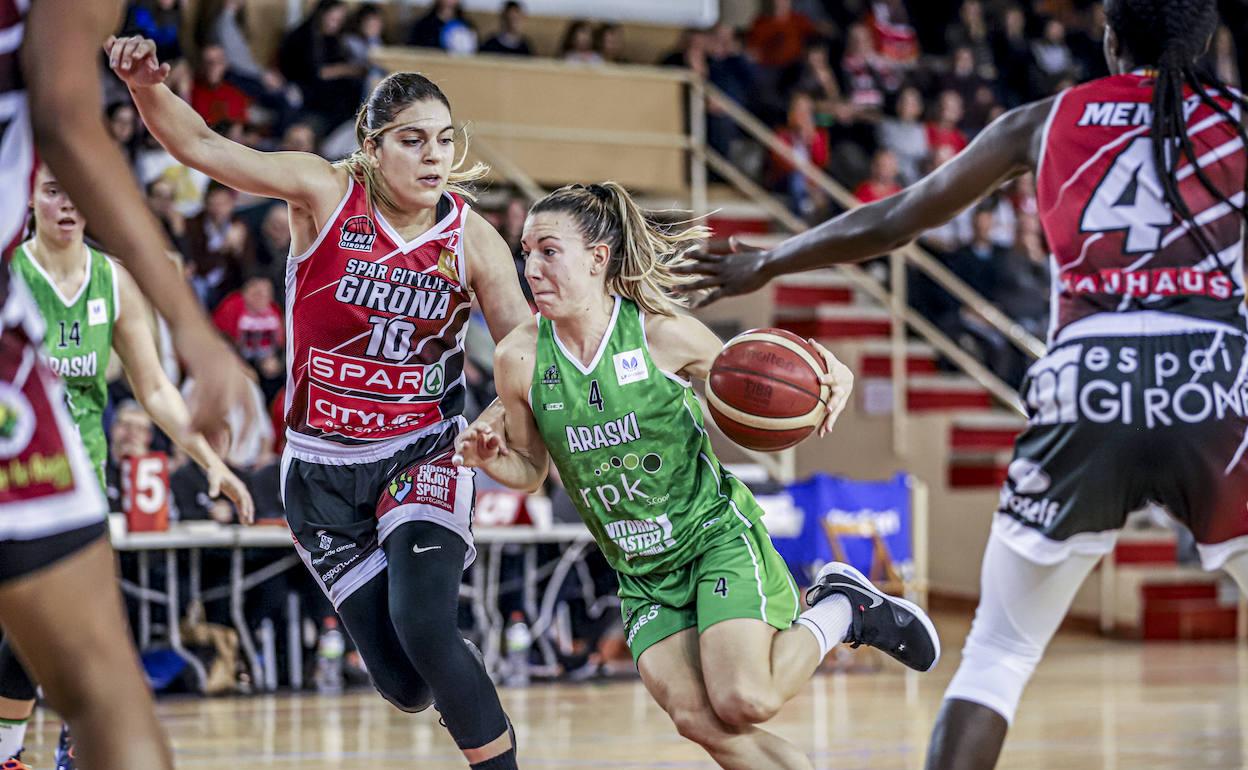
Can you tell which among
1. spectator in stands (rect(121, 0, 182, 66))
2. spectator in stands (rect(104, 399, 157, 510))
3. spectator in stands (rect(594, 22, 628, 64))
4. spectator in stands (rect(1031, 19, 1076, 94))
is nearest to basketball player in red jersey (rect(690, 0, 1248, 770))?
spectator in stands (rect(104, 399, 157, 510))

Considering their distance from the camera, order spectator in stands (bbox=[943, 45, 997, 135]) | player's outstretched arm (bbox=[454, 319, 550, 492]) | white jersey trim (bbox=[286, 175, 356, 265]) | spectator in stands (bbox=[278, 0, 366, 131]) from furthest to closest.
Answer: spectator in stands (bbox=[943, 45, 997, 135]), spectator in stands (bbox=[278, 0, 366, 131]), white jersey trim (bbox=[286, 175, 356, 265]), player's outstretched arm (bbox=[454, 319, 550, 492])

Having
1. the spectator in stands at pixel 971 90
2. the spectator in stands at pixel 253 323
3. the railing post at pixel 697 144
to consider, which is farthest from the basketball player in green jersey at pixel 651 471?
the spectator in stands at pixel 971 90

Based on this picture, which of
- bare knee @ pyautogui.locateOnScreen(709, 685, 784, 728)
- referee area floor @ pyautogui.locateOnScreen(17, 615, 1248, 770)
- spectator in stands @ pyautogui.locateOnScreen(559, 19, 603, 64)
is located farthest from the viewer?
spectator in stands @ pyautogui.locateOnScreen(559, 19, 603, 64)

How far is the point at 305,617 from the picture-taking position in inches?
352

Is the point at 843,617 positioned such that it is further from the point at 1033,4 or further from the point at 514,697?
the point at 1033,4

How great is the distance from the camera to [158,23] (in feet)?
38.1

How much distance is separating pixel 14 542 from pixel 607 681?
23.6 ft

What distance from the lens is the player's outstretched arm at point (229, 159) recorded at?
13.1 ft

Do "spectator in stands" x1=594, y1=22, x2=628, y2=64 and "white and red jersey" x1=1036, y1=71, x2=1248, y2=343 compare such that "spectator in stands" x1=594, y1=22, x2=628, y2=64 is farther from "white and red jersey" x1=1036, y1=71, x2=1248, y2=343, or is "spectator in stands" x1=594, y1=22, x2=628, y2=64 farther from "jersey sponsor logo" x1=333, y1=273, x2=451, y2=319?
"white and red jersey" x1=1036, y1=71, x2=1248, y2=343

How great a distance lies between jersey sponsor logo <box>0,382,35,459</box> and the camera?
2.08m

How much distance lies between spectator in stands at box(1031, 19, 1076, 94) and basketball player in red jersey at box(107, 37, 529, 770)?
1227cm

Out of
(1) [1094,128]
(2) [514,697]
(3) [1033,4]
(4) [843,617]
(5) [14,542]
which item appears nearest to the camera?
(5) [14,542]

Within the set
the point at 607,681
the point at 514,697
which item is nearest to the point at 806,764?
the point at 514,697

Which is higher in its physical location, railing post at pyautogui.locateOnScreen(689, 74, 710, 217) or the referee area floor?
railing post at pyautogui.locateOnScreen(689, 74, 710, 217)
